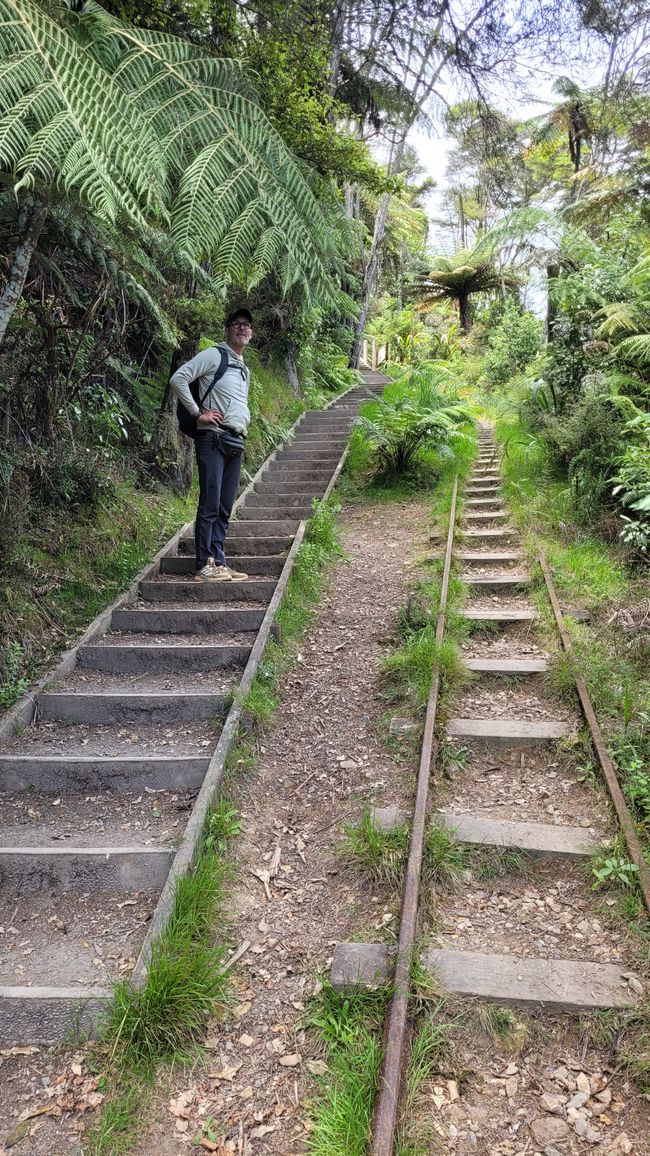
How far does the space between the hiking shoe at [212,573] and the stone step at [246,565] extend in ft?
1.45

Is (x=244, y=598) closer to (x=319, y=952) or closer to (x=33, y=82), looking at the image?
(x=319, y=952)

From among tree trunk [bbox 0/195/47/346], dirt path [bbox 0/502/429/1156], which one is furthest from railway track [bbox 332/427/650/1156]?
tree trunk [bbox 0/195/47/346]

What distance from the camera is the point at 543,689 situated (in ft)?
14.5

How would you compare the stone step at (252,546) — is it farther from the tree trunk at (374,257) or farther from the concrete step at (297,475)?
the tree trunk at (374,257)

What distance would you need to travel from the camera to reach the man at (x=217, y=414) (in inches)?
208

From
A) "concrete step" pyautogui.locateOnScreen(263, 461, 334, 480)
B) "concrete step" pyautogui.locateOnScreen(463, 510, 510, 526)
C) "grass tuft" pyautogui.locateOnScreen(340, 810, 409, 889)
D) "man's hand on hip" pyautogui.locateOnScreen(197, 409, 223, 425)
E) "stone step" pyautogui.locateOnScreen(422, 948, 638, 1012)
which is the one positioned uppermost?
"man's hand on hip" pyautogui.locateOnScreen(197, 409, 223, 425)

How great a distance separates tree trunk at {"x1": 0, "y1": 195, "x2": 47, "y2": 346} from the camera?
3.23m

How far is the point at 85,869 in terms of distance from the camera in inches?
119

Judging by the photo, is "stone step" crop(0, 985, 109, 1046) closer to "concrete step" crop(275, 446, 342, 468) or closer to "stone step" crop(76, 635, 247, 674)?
"stone step" crop(76, 635, 247, 674)

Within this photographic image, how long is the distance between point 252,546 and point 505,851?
178 inches

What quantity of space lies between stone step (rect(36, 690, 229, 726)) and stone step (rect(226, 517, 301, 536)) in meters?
3.27

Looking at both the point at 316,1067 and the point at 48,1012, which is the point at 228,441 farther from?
the point at 316,1067

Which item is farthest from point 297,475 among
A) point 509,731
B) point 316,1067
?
point 316,1067

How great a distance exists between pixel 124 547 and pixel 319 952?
4.36m
